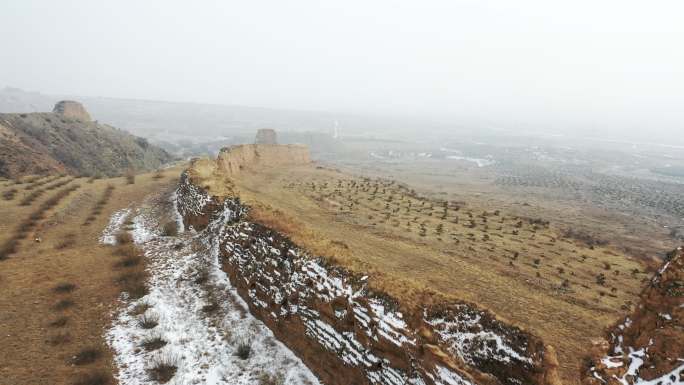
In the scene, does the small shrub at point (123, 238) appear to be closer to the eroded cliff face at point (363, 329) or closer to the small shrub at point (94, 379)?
the eroded cliff face at point (363, 329)

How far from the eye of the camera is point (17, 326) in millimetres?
9859

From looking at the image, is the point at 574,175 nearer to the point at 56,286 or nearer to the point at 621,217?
the point at 621,217

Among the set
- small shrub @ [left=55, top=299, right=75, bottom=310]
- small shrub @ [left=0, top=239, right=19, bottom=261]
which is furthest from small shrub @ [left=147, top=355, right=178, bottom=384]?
small shrub @ [left=0, top=239, right=19, bottom=261]

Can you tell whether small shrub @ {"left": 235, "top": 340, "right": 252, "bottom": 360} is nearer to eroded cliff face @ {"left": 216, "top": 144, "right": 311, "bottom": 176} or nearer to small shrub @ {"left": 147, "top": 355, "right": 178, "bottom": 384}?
small shrub @ {"left": 147, "top": 355, "right": 178, "bottom": 384}

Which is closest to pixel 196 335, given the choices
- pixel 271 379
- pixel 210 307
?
pixel 210 307

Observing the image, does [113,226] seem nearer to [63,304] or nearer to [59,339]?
[63,304]

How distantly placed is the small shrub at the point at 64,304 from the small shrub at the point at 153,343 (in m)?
3.35

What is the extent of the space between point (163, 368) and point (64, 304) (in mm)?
4953

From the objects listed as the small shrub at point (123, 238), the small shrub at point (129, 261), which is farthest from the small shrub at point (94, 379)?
the small shrub at point (123, 238)

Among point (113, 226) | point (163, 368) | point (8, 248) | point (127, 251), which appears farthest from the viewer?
point (113, 226)

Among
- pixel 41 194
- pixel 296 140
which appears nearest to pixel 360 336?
pixel 41 194

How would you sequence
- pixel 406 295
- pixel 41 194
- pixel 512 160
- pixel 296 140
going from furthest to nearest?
1. pixel 296 140
2. pixel 512 160
3. pixel 41 194
4. pixel 406 295

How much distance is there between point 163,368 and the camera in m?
8.85

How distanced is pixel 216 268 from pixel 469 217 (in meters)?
19.7
